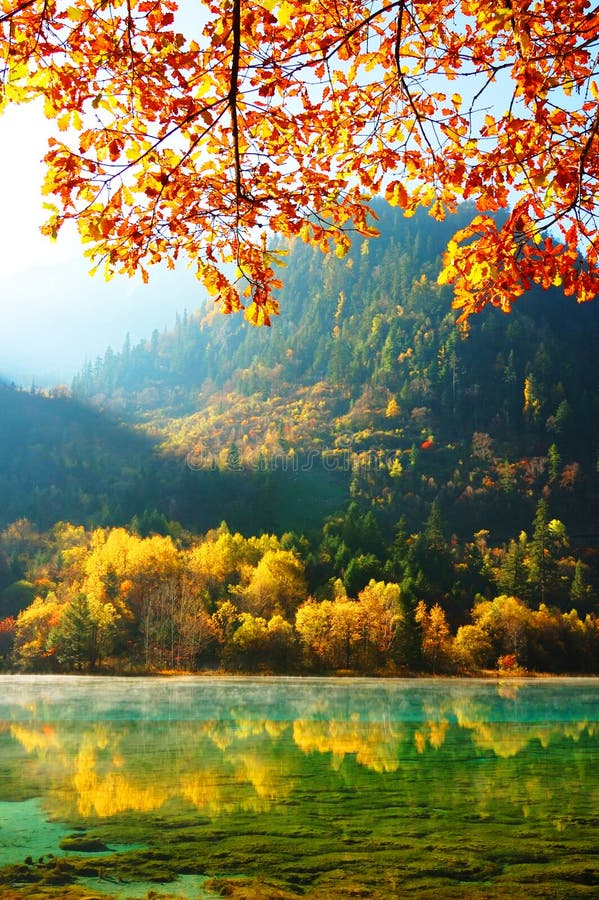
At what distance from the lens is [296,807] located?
11766 mm

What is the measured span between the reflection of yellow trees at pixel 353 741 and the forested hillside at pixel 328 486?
35.2 m

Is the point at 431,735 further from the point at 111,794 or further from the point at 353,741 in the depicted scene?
the point at 111,794

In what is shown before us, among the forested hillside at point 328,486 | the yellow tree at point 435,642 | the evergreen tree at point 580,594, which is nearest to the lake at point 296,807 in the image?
the yellow tree at point 435,642

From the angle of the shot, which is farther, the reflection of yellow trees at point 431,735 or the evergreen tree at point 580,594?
the evergreen tree at point 580,594

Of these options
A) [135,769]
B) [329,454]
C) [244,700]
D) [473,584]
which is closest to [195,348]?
[329,454]

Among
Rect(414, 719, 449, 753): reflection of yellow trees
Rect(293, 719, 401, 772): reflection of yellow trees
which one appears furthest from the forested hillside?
Rect(293, 719, 401, 772): reflection of yellow trees

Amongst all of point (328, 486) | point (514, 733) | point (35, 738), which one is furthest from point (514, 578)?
point (35, 738)

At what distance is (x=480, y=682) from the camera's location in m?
54.5

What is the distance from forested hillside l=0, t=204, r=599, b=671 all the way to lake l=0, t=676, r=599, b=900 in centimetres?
3711

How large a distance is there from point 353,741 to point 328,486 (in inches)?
3531

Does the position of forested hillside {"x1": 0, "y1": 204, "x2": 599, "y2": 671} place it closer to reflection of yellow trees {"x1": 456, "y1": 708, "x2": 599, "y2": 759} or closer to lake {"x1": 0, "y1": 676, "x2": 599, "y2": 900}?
reflection of yellow trees {"x1": 456, "y1": 708, "x2": 599, "y2": 759}

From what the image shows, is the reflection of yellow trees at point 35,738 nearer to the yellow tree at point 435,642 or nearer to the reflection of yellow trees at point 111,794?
the reflection of yellow trees at point 111,794

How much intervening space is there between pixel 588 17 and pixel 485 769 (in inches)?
592

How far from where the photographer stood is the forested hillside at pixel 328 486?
203 feet
